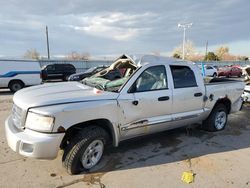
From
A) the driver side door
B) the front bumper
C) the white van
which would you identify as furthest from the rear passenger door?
the white van

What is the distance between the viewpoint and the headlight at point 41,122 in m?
3.42

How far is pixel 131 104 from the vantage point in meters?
4.25

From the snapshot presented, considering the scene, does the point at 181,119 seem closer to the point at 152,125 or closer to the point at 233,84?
the point at 152,125

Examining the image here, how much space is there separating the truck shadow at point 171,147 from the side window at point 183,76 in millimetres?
1281

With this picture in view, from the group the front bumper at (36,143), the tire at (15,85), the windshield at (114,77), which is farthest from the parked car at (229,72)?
the front bumper at (36,143)

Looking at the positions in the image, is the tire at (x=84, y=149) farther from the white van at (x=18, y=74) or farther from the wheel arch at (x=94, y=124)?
the white van at (x=18, y=74)

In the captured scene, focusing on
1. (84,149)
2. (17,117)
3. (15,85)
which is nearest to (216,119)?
(84,149)

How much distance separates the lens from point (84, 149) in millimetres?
3777

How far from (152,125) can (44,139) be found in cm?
204

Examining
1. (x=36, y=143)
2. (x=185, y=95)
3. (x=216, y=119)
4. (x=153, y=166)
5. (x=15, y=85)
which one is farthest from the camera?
(x=15, y=85)

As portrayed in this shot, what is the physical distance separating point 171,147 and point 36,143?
2.82 meters

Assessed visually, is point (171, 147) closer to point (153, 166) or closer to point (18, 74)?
point (153, 166)

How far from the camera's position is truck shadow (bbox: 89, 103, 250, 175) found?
4.37m

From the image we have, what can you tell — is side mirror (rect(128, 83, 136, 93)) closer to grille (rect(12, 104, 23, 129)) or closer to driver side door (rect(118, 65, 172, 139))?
driver side door (rect(118, 65, 172, 139))
